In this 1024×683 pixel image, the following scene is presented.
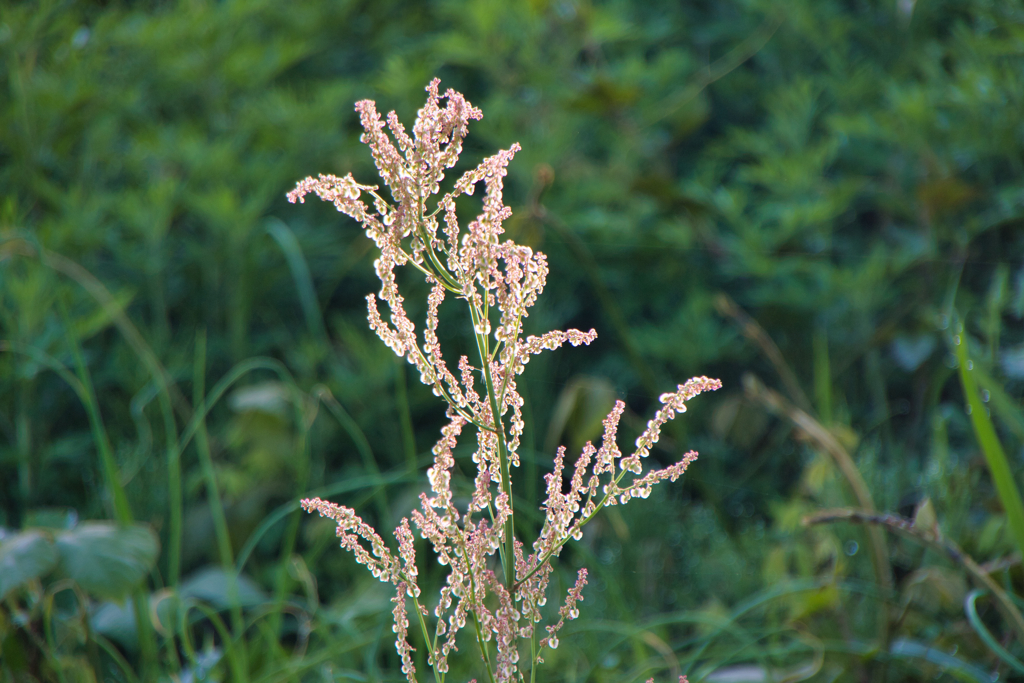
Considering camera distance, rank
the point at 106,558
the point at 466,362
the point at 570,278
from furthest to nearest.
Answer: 1. the point at 570,278
2. the point at 106,558
3. the point at 466,362

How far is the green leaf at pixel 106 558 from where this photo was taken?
0.78 metres

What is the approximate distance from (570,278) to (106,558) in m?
1.09

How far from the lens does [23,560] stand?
0.75m

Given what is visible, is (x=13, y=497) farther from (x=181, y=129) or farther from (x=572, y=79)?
(x=572, y=79)

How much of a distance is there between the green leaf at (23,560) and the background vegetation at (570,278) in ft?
0.76

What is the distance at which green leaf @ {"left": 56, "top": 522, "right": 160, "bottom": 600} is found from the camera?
78 centimetres

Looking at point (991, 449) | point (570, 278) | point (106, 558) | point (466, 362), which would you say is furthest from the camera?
point (570, 278)

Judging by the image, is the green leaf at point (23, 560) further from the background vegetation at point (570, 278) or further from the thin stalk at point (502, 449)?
the thin stalk at point (502, 449)

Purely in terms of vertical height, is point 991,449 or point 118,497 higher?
point 118,497

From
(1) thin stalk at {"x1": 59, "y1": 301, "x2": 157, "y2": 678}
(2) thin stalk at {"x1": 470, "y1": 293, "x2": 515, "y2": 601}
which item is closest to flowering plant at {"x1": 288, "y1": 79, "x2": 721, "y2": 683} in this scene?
(2) thin stalk at {"x1": 470, "y1": 293, "x2": 515, "y2": 601}

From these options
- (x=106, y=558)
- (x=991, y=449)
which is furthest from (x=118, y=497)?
(x=991, y=449)

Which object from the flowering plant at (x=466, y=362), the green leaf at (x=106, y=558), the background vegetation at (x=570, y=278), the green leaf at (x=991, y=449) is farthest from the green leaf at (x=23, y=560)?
the green leaf at (x=991, y=449)

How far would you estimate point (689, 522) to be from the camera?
53.3 inches

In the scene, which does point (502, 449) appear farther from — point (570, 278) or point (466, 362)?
point (570, 278)
